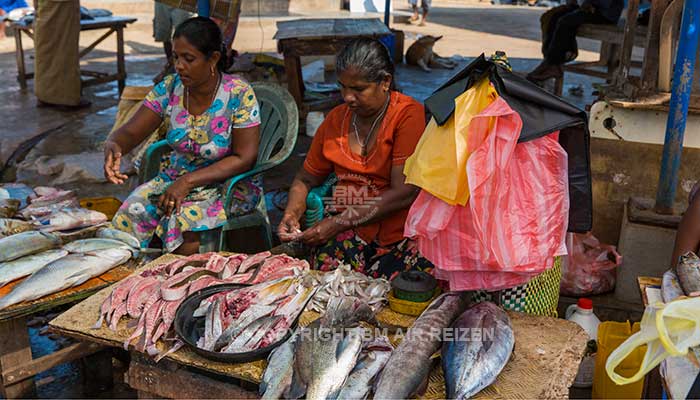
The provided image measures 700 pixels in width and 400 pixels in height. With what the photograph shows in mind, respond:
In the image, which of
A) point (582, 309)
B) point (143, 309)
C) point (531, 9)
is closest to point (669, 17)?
point (582, 309)

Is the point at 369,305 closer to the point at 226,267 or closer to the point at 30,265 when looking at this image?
the point at 226,267

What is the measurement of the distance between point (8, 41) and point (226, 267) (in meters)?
12.0

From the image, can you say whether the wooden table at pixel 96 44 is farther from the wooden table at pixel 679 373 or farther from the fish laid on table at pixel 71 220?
Result: the wooden table at pixel 679 373

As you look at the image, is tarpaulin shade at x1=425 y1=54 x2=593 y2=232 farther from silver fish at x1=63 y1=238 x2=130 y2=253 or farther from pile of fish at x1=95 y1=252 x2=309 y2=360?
silver fish at x1=63 y1=238 x2=130 y2=253

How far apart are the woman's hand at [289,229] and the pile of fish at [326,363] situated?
0.86 meters

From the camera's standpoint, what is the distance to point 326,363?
7.38 ft

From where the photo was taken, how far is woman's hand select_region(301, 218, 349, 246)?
332cm

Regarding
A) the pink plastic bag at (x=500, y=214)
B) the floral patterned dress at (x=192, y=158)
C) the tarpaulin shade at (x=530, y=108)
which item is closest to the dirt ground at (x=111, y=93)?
the floral patterned dress at (x=192, y=158)

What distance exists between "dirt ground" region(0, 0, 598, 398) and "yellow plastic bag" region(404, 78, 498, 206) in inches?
76.8

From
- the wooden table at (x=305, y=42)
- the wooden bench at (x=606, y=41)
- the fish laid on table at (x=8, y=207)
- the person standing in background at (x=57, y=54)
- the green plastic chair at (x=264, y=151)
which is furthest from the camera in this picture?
the person standing in background at (x=57, y=54)

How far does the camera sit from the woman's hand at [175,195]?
360 cm

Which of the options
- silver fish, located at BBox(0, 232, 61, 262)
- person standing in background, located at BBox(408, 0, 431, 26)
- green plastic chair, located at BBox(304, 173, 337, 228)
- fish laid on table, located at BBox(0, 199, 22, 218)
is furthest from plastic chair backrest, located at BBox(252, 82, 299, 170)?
person standing in background, located at BBox(408, 0, 431, 26)

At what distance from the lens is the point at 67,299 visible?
3037 mm

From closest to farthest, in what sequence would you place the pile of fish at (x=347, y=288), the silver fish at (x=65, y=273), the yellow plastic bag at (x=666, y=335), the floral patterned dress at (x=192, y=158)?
the yellow plastic bag at (x=666, y=335) → the pile of fish at (x=347, y=288) → the silver fish at (x=65, y=273) → the floral patterned dress at (x=192, y=158)
